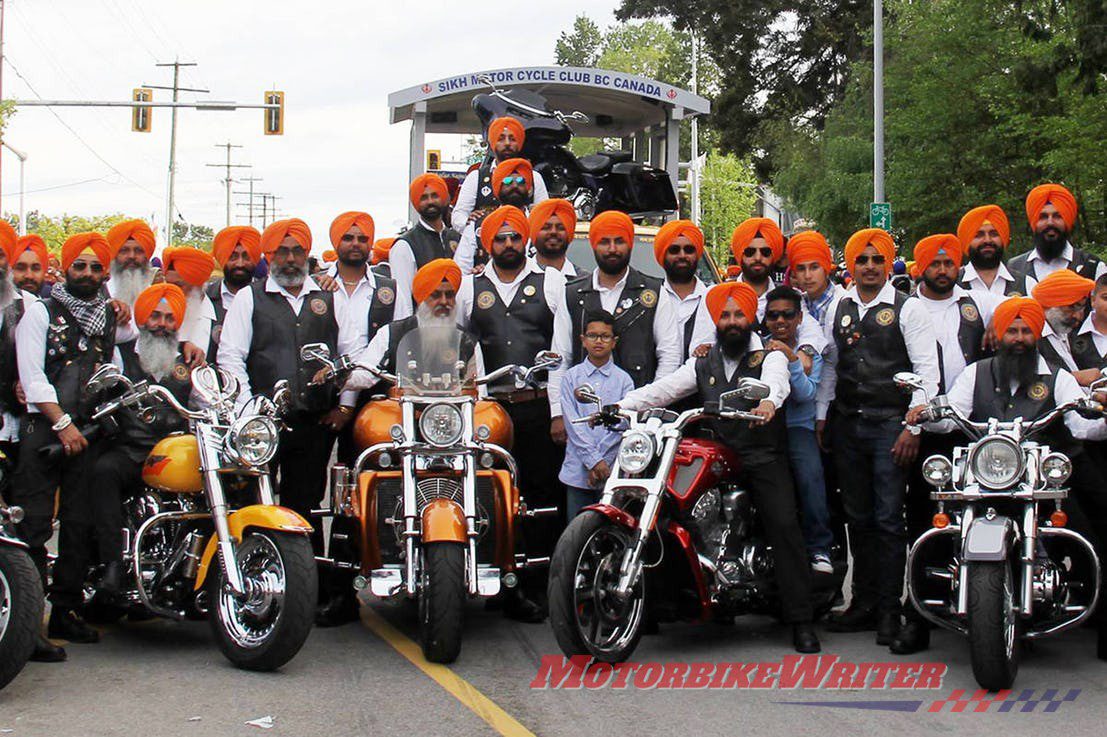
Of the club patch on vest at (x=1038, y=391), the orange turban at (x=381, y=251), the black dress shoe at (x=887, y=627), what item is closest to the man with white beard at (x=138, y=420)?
the black dress shoe at (x=887, y=627)

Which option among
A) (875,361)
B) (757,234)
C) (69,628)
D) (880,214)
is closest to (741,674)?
(875,361)

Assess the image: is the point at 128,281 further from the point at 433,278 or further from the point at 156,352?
the point at 433,278

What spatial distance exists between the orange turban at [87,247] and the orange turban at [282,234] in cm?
93

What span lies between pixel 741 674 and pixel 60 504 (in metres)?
3.45

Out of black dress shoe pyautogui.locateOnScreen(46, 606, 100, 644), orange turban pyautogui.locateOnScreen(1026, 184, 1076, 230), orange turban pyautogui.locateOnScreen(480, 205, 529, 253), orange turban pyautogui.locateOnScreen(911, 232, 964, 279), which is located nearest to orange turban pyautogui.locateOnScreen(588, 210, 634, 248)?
orange turban pyautogui.locateOnScreen(480, 205, 529, 253)

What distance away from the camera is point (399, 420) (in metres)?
8.23

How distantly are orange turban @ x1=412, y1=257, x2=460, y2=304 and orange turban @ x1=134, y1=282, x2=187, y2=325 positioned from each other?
4.04 feet

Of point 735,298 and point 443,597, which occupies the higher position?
point 735,298

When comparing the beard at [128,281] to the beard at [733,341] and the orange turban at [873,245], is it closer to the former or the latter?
the beard at [733,341]

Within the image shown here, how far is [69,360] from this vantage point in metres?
7.91

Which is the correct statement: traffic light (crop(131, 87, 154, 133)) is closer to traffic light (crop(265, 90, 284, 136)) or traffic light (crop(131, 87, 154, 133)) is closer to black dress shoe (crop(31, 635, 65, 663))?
traffic light (crop(265, 90, 284, 136))

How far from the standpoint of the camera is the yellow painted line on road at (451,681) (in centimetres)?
643

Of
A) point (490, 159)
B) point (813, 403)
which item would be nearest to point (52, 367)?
point (813, 403)

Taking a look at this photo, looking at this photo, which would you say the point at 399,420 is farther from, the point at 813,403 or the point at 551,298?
the point at 813,403
